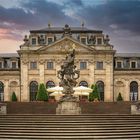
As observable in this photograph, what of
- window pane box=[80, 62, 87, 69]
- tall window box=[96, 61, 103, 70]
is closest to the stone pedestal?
window pane box=[80, 62, 87, 69]

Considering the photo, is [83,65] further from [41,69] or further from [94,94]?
[94,94]

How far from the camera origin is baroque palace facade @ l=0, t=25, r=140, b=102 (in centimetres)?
9319

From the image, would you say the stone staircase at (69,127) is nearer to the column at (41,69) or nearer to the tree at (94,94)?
the tree at (94,94)

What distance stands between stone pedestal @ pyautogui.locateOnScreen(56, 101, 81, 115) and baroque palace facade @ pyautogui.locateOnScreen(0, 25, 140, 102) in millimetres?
47027

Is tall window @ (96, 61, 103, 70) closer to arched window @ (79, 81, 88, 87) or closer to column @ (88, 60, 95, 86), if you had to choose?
column @ (88, 60, 95, 86)

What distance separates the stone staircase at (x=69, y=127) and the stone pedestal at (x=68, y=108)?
18.7 feet

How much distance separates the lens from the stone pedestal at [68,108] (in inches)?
1790

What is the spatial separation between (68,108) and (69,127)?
1014cm

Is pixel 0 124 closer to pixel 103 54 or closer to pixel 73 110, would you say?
pixel 73 110

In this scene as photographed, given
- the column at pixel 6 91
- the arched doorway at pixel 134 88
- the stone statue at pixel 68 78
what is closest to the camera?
the stone statue at pixel 68 78

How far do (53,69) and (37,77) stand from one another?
3.22 metres

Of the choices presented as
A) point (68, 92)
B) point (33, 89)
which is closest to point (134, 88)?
point (33, 89)

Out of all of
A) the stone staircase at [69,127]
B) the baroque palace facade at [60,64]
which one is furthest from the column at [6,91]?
the stone staircase at [69,127]

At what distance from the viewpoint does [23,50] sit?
92.9 meters
